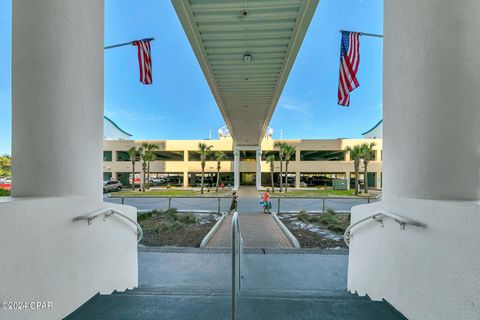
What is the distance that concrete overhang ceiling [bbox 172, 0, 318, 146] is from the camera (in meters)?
4.55

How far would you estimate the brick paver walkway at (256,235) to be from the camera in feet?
22.4

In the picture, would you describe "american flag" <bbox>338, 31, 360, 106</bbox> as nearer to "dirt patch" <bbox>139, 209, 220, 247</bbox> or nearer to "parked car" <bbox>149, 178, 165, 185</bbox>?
"dirt patch" <bbox>139, 209, 220, 247</bbox>

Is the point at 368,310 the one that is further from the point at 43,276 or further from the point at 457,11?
the point at 43,276

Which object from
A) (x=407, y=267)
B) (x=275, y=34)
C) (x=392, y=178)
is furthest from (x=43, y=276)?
(x=275, y=34)

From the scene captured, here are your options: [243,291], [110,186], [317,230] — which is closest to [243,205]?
[317,230]

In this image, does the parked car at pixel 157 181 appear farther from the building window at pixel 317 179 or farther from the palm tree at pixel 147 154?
the building window at pixel 317 179

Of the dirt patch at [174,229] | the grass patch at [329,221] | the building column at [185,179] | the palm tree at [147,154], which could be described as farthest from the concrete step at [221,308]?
the building column at [185,179]

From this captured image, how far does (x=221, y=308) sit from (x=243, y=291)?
1259 mm

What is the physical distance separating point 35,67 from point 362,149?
2895cm

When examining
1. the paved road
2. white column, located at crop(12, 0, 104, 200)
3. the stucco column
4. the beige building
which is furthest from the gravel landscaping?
the beige building

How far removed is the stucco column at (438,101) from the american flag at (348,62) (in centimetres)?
271

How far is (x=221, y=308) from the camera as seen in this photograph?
2.21 m

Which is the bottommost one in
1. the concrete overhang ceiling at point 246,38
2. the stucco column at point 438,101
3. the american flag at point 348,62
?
the stucco column at point 438,101

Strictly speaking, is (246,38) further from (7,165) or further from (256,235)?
(256,235)
